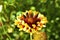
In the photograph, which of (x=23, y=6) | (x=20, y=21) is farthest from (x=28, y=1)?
(x=20, y=21)

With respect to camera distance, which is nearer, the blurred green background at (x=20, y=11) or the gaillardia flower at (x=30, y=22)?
the gaillardia flower at (x=30, y=22)

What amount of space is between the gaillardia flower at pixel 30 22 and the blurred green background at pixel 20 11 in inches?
3.1

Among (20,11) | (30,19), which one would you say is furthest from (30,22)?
(20,11)

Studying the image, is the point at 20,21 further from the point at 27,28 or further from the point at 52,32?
the point at 52,32

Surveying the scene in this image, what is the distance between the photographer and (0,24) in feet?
3.18

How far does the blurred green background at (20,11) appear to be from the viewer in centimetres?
97

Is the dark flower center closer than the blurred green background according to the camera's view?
Yes

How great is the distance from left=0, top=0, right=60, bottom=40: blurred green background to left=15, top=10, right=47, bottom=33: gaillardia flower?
3.1 inches

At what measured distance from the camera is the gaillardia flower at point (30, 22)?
849 mm

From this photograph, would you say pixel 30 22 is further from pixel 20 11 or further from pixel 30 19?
pixel 20 11

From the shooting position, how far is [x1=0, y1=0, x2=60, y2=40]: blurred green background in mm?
970

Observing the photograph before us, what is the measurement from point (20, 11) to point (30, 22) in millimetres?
121

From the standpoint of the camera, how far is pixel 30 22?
867 millimetres

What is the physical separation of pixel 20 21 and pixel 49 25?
19 cm
